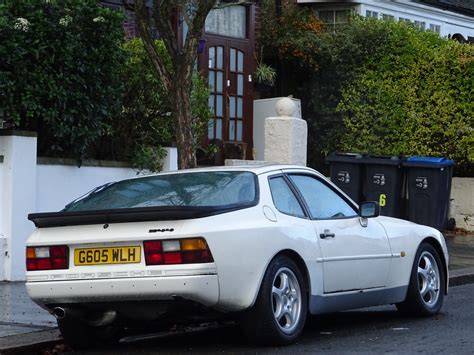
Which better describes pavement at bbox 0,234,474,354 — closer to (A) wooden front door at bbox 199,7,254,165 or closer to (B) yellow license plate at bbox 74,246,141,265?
(B) yellow license plate at bbox 74,246,141,265

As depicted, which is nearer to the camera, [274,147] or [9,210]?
[9,210]

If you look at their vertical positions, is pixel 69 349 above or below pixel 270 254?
below

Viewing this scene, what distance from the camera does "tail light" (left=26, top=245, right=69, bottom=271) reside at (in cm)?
857

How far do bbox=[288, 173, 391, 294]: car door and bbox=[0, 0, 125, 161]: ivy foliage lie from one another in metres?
4.50

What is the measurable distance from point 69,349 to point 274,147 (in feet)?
26.5

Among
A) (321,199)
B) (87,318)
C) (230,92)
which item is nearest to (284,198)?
(321,199)

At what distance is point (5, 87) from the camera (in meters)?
12.9

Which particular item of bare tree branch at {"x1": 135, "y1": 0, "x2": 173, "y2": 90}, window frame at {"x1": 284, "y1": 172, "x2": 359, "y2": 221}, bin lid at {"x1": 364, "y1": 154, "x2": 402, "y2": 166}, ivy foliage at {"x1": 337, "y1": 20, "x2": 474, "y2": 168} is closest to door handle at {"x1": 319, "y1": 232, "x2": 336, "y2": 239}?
window frame at {"x1": 284, "y1": 172, "x2": 359, "y2": 221}

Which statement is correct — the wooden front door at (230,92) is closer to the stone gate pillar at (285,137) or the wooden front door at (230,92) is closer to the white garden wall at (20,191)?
the stone gate pillar at (285,137)

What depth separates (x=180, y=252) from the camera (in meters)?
8.18

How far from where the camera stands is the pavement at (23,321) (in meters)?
8.79

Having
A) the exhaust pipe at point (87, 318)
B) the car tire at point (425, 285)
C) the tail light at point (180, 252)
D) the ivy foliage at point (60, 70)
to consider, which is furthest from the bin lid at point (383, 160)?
the tail light at point (180, 252)

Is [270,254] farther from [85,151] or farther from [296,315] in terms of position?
[85,151]

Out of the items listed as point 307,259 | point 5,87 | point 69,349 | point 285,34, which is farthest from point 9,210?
point 285,34
